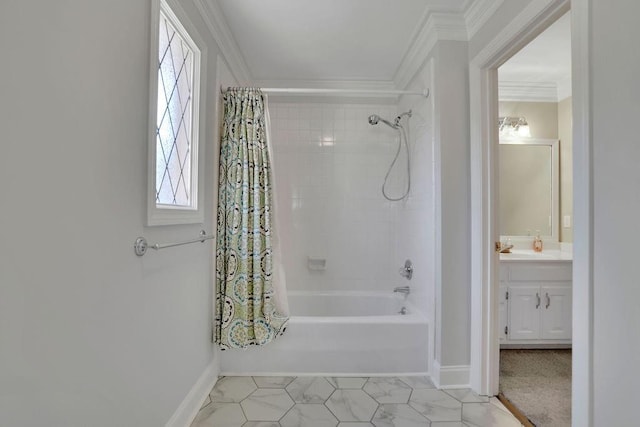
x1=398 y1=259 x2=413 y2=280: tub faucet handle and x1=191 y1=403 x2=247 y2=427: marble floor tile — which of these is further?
x1=398 y1=259 x2=413 y2=280: tub faucet handle

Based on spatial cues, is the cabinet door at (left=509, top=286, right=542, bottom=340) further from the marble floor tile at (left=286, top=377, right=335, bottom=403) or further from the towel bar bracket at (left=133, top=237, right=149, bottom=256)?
the towel bar bracket at (left=133, top=237, right=149, bottom=256)

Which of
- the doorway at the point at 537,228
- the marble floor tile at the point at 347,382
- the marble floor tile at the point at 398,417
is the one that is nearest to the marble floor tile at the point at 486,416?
the doorway at the point at 537,228

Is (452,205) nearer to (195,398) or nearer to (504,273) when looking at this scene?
(504,273)

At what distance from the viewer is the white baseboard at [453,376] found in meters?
1.99

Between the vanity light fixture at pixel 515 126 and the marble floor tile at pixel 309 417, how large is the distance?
9.50ft

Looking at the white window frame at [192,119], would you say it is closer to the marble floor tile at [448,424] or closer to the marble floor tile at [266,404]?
the marble floor tile at [266,404]

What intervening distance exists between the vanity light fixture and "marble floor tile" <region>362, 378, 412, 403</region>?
8.23ft

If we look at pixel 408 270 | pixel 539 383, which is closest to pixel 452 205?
pixel 408 270

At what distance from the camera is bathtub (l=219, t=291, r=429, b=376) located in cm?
214

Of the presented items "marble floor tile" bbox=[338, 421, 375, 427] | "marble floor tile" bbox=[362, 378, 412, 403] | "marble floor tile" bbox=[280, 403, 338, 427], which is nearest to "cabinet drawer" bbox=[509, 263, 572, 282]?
"marble floor tile" bbox=[362, 378, 412, 403]

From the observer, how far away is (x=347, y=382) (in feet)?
6.77

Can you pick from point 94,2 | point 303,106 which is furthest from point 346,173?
point 94,2

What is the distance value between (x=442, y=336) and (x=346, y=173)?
1.71 metres

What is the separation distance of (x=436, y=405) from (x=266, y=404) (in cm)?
99
